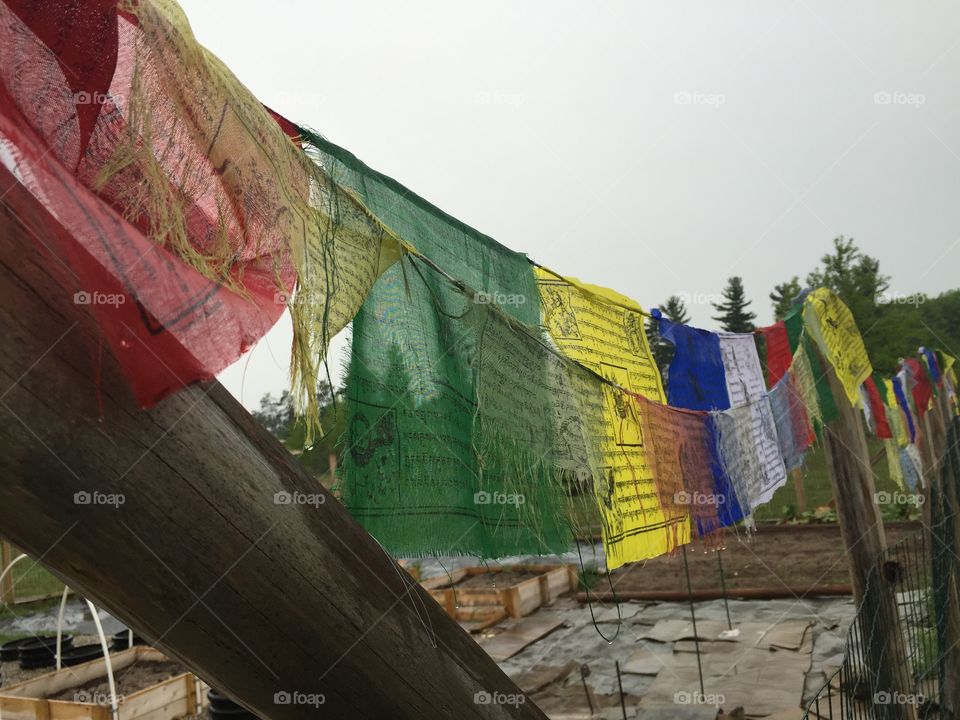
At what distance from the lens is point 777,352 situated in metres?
4.46

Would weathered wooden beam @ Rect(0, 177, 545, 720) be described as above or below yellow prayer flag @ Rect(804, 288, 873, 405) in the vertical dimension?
below

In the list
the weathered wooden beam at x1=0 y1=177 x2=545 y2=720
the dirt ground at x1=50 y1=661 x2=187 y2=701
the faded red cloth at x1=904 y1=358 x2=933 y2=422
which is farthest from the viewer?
the faded red cloth at x1=904 y1=358 x2=933 y2=422

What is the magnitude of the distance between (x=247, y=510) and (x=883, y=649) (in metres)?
4.50

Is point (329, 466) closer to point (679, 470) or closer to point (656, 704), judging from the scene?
point (679, 470)

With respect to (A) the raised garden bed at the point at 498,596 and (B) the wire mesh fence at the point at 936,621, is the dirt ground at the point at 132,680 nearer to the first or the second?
(A) the raised garden bed at the point at 498,596

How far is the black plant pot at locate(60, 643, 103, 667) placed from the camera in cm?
714

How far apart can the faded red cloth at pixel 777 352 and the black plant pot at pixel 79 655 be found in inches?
261

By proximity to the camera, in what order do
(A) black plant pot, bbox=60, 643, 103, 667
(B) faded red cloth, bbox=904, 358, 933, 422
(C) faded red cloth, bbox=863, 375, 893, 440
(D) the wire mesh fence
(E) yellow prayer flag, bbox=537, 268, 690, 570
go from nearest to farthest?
(E) yellow prayer flag, bbox=537, 268, 690, 570
(D) the wire mesh fence
(A) black plant pot, bbox=60, 643, 103, 667
(C) faded red cloth, bbox=863, 375, 893, 440
(B) faded red cloth, bbox=904, 358, 933, 422

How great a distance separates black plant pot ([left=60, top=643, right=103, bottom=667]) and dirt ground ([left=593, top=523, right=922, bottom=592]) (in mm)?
6628

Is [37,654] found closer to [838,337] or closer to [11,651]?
[11,651]

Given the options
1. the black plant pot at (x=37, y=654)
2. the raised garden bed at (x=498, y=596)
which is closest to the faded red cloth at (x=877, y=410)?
the raised garden bed at (x=498, y=596)

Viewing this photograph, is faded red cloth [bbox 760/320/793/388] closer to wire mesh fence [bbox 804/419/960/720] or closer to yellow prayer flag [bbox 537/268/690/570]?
wire mesh fence [bbox 804/419/960/720]

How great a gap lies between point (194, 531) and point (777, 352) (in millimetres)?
4080

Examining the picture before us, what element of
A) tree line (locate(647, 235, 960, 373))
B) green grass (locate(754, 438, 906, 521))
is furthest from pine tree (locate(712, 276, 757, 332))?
green grass (locate(754, 438, 906, 521))
